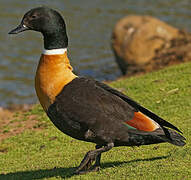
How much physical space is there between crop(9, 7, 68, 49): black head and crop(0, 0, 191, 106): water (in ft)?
29.5

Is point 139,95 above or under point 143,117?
under

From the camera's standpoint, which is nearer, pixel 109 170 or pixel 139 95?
pixel 109 170

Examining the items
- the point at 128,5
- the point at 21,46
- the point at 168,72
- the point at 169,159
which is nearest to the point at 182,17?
the point at 128,5

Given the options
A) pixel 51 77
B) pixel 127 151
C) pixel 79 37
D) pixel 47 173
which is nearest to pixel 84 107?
pixel 51 77

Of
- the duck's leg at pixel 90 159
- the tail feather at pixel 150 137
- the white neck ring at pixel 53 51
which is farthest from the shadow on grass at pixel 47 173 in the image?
the white neck ring at pixel 53 51

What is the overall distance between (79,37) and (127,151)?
15.4 meters

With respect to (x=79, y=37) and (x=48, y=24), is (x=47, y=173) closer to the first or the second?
(x=48, y=24)

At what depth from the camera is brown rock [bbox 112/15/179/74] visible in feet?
49.3

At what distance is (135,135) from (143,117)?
275 mm

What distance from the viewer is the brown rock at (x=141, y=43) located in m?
15.0

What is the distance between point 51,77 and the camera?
18.6ft

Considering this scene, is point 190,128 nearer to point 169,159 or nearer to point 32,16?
point 169,159

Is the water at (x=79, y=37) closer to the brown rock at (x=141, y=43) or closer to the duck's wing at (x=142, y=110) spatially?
the brown rock at (x=141, y=43)

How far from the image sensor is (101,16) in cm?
2492
